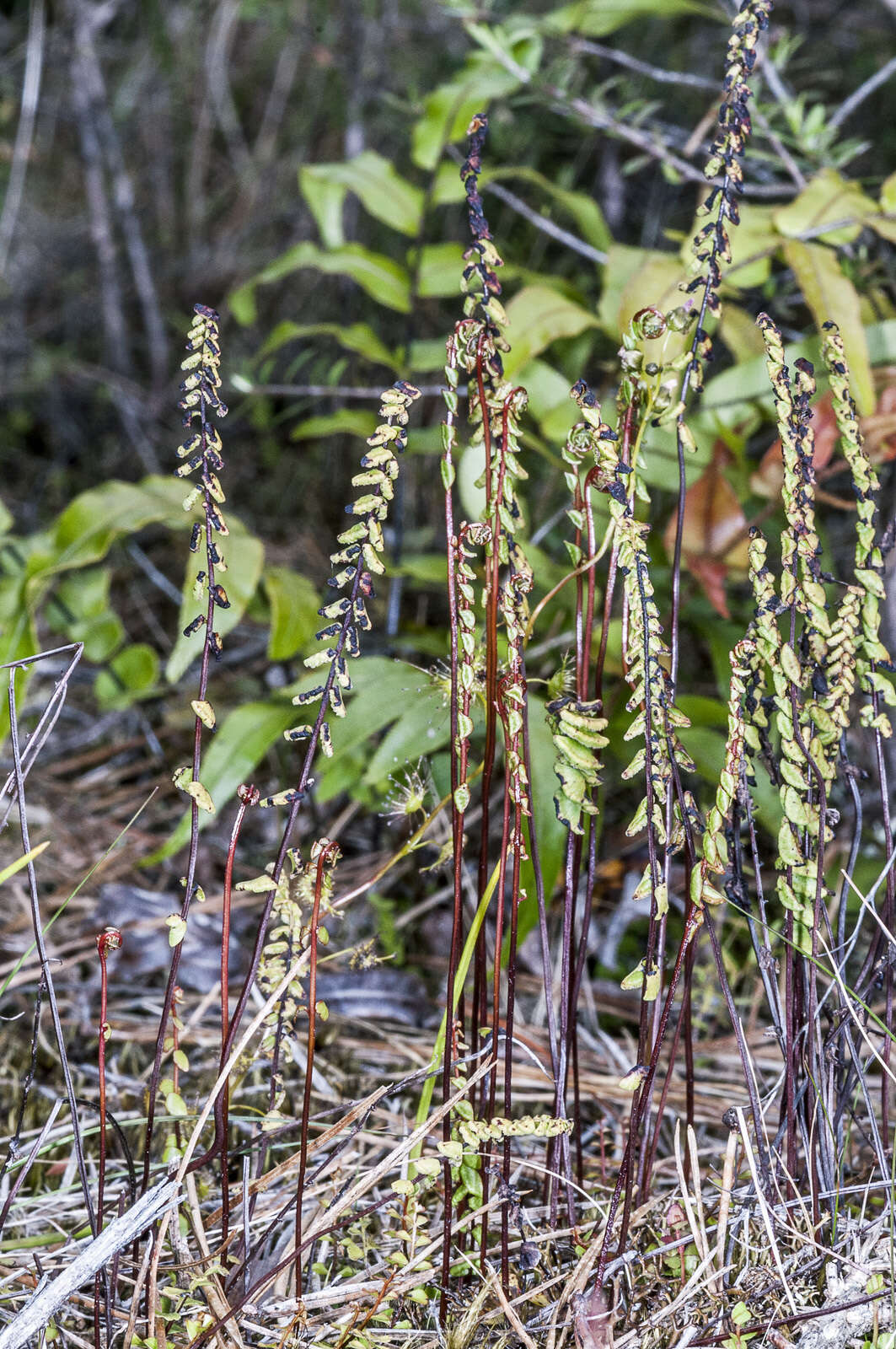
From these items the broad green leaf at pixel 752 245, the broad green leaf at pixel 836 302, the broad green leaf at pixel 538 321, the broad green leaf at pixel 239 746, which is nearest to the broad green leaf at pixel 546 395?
the broad green leaf at pixel 538 321

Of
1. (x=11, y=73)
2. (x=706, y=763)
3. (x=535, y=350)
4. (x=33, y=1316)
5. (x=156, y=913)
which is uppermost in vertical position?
(x=11, y=73)

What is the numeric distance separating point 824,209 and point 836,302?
0.23 meters

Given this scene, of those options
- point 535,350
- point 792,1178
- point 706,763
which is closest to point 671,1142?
point 792,1178

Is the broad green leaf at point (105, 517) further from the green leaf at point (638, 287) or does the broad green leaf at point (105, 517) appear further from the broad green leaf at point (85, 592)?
the green leaf at point (638, 287)

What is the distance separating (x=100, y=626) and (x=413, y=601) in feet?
2.32

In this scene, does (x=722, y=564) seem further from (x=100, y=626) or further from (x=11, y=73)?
(x=11, y=73)

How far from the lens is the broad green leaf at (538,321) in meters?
1.68

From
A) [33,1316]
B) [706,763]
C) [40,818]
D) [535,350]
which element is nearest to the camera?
[33,1316]

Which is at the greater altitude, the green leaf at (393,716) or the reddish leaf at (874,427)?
the reddish leaf at (874,427)

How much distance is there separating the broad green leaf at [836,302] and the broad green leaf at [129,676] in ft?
4.35

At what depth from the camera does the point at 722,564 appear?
1.55m

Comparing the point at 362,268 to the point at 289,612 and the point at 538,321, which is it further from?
the point at 289,612

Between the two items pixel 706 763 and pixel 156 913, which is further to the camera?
pixel 156 913

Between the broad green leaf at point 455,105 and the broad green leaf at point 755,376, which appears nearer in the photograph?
the broad green leaf at point 755,376
